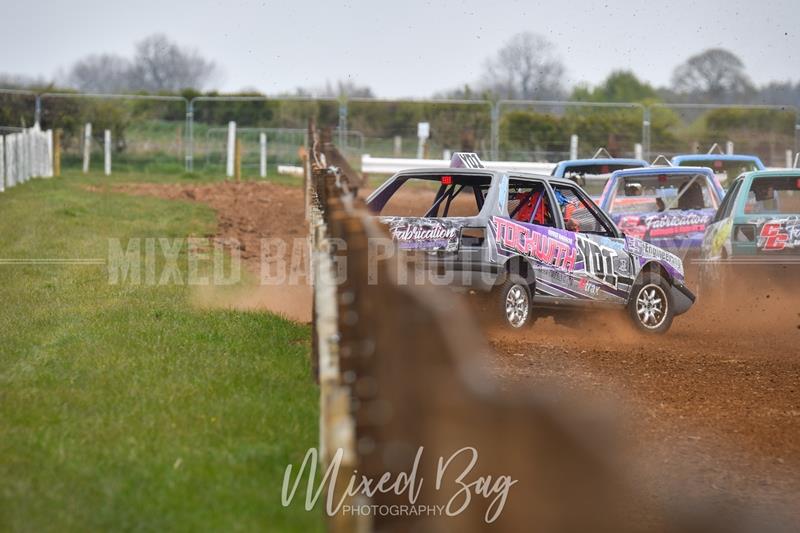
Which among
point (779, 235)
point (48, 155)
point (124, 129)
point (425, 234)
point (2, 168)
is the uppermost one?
point (124, 129)

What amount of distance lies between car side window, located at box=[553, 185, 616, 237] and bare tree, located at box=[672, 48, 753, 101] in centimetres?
5165

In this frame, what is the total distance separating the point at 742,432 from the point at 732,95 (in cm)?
5745

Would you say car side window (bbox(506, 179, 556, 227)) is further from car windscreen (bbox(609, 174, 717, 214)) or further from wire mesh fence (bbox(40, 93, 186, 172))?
wire mesh fence (bbox(40, 93, 186, 172))

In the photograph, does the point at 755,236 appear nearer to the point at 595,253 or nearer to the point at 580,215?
the point at 580,215

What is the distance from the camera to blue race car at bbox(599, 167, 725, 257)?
16281 mm

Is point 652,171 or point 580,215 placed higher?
point 652,171

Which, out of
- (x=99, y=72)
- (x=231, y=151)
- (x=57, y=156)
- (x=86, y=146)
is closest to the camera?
(x=57, y=156)

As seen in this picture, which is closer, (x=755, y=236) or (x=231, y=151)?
(x=755, y=236)

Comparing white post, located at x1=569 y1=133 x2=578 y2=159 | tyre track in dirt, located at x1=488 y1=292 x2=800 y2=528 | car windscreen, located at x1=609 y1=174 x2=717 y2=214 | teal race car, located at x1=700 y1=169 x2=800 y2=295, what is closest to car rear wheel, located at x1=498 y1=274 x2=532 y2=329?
tyre track in dirt, located at x1=488 y1=292 x2=800 y2=528

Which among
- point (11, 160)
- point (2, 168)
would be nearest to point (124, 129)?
point (11, 160)

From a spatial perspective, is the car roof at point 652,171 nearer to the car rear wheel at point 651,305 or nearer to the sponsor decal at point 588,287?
the car rear wheel at point 651,305

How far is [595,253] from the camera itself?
12.4 metres

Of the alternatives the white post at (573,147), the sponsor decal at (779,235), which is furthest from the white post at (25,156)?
the sponsor decal at (779,235)

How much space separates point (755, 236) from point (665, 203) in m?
2.65
